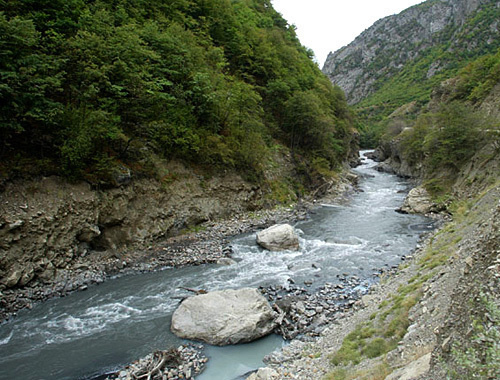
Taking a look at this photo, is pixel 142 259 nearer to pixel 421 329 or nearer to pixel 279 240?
pixel 279 240

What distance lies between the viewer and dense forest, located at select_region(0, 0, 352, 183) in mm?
13102

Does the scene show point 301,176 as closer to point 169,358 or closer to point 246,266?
point 246,266

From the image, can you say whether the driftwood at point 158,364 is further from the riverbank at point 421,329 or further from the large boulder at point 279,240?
the large boulder at point 279,240

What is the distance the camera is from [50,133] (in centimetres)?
1434

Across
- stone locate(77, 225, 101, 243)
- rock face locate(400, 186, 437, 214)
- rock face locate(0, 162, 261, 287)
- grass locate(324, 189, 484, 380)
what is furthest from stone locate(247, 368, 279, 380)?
rock face locate(400, 186, 437, 214)

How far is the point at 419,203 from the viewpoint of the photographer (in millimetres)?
25938

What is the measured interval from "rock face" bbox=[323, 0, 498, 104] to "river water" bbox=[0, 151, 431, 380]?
12877cm

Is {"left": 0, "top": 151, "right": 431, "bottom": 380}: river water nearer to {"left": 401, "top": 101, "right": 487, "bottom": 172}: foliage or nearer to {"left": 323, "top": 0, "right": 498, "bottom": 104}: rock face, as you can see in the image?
{"left": 401, "top": 101, "right": 487, "bottom": 172}: foliage

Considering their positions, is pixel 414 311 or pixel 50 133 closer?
pixel 414 311

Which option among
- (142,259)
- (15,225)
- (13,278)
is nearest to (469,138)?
(142,259)

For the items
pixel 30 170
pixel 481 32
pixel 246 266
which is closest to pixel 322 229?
pixel 246 266

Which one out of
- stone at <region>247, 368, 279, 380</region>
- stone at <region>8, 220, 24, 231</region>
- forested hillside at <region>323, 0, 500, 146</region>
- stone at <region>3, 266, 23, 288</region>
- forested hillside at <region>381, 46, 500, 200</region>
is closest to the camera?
stone at <region>247, 368, 279, 380</region>

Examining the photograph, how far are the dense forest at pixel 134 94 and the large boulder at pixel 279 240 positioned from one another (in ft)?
26.4

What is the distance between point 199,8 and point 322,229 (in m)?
27.2
